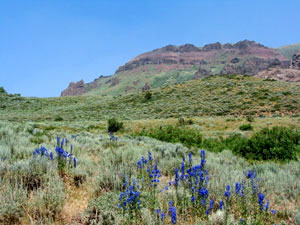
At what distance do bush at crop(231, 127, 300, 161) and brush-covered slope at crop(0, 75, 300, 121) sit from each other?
17998mm

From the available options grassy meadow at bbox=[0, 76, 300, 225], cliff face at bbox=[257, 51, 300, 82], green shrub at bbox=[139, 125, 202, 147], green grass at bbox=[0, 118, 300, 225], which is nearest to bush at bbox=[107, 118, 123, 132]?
green shrub at bbox=[139, 125, 202, 147]

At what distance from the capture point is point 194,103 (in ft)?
110

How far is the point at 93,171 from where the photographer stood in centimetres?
438

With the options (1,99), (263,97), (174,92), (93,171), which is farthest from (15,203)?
(1,99)

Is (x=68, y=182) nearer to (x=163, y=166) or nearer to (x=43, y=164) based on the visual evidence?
(x=43, y=164)

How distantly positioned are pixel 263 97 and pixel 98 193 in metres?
32.7

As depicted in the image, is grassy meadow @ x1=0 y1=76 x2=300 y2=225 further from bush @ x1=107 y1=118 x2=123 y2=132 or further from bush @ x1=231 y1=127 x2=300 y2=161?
bush @ x1=107 y1=118 x2=123 y2=132

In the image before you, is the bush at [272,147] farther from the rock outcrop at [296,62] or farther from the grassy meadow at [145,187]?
the rock outcrop at [296,62]

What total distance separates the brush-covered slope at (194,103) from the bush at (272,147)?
1800 centimetres

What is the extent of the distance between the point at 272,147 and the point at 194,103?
84.5ft

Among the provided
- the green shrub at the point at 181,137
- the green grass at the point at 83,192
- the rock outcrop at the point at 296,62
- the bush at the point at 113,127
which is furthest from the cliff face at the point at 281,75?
the green grass at the point at 83,192

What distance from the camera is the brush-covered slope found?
27.7 m

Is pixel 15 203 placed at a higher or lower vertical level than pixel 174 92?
lower

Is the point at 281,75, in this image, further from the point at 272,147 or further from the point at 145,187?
the point at 145,187
